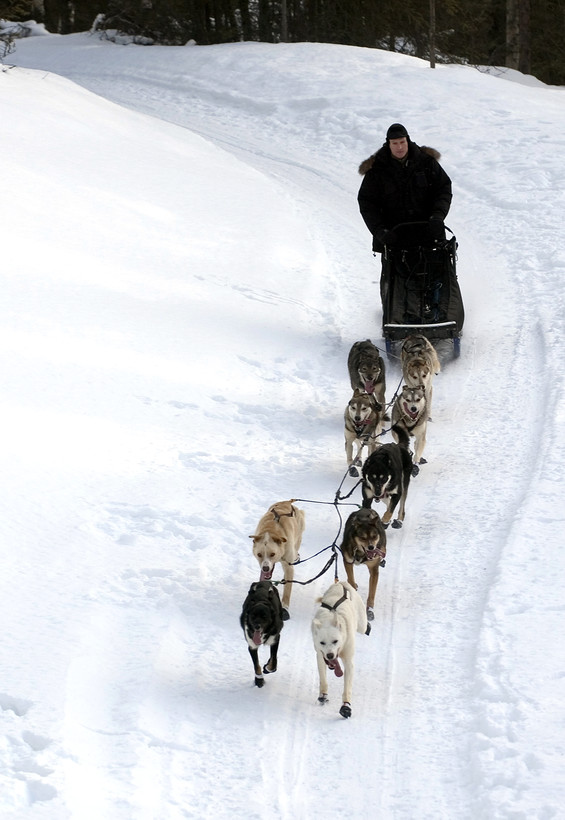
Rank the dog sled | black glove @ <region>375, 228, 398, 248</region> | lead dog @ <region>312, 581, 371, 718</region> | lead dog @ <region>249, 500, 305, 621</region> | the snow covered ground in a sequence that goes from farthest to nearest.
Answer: black glove @ <region>375, 228, 398, 248</region> → the dog sled → lead dog @ <region>249, 500, 305, 621</region> → lead dog @ <region>312, 581, 371, 718</region> → the snow covered ground

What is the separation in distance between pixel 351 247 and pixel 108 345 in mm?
4849

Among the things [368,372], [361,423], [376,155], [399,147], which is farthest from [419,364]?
[376,155]

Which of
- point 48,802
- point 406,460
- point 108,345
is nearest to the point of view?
point 48,802

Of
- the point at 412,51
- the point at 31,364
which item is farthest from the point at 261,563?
the point at 412,51

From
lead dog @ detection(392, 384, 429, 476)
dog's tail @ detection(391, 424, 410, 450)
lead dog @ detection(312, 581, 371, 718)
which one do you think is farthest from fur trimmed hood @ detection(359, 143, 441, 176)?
lead dog @ detection(312, 581, 371, 718)

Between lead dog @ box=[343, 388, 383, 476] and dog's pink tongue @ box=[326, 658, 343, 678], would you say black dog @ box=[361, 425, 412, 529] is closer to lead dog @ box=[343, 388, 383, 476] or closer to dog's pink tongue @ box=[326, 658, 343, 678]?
lead dog @ box=[343, 388, 383, 476]

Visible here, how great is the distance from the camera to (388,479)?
654 centimetres

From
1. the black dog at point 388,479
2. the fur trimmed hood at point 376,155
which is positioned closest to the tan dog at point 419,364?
the black dog at point 388,479

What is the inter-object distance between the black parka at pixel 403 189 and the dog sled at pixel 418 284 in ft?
0.53

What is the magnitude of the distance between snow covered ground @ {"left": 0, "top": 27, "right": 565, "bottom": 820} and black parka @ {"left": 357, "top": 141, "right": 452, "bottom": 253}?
1.19 m

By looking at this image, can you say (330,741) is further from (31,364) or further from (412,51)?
(412,51)

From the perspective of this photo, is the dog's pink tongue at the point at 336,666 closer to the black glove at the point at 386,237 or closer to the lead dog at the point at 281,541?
the lead dog at the point at 281,541

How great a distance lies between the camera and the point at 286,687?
17.4 ft

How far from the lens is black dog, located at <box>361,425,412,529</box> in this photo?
6527 mm
